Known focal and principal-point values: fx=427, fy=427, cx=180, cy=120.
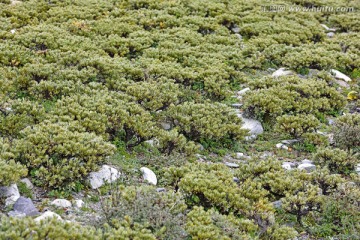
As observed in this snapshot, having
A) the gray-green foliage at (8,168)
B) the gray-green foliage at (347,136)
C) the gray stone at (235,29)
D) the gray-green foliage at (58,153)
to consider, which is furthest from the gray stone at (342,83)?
the gray-green foliage at (8,168)

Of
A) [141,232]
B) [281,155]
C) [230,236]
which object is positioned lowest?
[281,155]

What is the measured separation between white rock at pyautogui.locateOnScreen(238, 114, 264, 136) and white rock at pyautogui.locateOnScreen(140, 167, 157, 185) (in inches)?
137

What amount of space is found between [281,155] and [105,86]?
15.4 feet

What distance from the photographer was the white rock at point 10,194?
6434 millimetres

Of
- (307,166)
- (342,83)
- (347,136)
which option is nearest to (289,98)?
(347,136)

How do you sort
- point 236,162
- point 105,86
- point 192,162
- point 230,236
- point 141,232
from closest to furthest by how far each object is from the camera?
1. point 141,232
2. point 230,236
3. point 192,162
4. point 236,162
5. point 105,86

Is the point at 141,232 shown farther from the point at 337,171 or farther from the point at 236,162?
the point at 337,171

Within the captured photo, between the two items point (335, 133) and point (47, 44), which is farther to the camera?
point (47, 44)

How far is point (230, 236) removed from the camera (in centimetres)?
627

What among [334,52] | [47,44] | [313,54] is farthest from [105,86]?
[334,52]

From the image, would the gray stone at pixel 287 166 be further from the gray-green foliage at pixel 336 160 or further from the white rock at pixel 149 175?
the white rock at pixel 149 175

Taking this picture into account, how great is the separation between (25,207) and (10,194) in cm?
43

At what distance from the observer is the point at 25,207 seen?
6.30 m

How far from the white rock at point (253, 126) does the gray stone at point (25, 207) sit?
19.4ft
